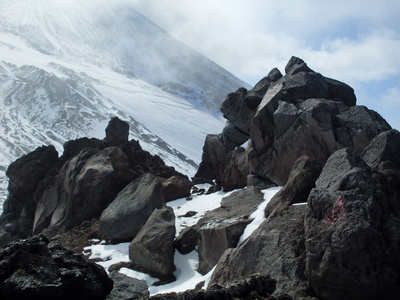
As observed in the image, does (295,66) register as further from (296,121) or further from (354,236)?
(354,236)

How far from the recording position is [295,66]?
2456 cm

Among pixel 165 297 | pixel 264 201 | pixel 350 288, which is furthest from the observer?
pixel 264 201

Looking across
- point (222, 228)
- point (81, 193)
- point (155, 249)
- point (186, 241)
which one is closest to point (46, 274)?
point (222, 228)

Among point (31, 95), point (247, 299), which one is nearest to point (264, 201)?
point (247, 299)

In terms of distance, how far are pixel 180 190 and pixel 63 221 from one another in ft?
22.2

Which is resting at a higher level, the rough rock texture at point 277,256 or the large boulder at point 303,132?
the large boulder at point 303,132

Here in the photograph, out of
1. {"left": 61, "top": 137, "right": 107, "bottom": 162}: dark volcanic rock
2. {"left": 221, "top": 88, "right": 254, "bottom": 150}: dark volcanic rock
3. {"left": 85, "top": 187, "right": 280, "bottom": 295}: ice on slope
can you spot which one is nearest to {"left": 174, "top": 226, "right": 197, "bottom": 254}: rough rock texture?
{"left": 85, "top": 187, "right": 280, "bottom": 295}: ice on slope

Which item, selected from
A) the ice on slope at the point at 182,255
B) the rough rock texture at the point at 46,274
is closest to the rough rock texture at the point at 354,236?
the ice on slope at the point at 182,255

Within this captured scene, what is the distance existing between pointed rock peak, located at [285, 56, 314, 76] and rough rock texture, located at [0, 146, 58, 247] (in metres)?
17.5

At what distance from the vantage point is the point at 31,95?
158 metres

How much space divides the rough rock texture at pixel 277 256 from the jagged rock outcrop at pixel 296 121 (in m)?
7.15

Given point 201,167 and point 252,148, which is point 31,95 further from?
point 252,148

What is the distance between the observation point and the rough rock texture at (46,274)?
6062mm

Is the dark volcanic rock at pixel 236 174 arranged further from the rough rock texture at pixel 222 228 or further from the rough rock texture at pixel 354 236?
the rough rock texture at pixel 354 236
